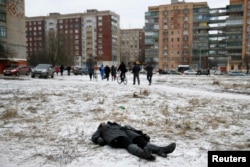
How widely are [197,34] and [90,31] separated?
44.4 metres

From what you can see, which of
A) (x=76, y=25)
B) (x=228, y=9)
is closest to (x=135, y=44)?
(x=76, y=25)

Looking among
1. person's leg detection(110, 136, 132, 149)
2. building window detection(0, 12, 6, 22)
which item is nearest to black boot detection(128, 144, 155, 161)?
person's leg detection(110, 136, 132, 149)

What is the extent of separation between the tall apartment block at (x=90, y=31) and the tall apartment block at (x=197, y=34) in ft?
50.2

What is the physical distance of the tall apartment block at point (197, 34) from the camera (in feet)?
304

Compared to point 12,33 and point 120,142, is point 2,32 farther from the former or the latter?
point 120,142

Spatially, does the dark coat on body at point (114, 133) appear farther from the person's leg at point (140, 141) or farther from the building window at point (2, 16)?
the building window at point (2, 16)

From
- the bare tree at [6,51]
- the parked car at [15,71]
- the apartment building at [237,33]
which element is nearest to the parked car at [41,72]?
the parked car at [15,71]

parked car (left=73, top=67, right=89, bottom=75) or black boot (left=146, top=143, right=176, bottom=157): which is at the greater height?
parked car (left=73, top=67, right=89, bottom=75)

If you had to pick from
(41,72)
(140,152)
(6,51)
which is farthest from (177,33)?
(140,152)

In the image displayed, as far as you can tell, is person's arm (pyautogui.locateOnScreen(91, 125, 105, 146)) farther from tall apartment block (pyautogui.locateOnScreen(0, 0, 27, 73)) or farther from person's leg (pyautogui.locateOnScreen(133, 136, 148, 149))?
tall apartment block (pyautogui.locateOnScreen(0, 0, 27, 73))

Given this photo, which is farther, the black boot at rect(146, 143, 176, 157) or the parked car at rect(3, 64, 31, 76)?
the parked car at rect(3, 64, 31, 76)

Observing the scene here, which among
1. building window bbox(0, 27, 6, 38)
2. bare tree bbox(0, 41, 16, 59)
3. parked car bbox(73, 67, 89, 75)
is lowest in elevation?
parked car bbox(73, 67, 89, 75)

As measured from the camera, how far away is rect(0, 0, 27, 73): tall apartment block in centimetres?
5131

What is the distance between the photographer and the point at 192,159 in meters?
5.02
